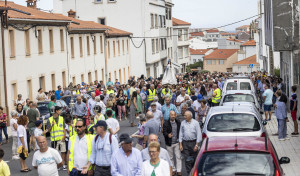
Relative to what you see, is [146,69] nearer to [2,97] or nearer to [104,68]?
[104,68]

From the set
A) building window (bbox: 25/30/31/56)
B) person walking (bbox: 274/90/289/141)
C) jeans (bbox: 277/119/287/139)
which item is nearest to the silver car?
person walking (bbox: 274/90/289/141)

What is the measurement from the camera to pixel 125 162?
9.41 m

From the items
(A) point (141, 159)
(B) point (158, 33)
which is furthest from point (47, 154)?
(B) point (158, 33)

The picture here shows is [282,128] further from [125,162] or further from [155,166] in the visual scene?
[155,166]

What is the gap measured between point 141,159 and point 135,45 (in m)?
54.1

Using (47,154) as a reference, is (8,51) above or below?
above

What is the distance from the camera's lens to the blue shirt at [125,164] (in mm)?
9414

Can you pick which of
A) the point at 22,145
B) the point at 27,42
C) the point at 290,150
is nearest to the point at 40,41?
the point at 27,42

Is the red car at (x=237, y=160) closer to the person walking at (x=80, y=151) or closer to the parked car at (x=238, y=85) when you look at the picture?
the person walking at (x=80, y=151)

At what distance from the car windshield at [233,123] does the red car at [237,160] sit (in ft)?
15.5

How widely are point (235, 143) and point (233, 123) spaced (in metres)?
4.97

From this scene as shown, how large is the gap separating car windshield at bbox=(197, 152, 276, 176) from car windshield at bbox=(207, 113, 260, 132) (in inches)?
197

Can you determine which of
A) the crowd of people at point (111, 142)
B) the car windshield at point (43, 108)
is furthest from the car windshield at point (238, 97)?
the car windshield at point (43, 108)

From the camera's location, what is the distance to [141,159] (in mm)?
9570
